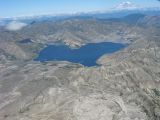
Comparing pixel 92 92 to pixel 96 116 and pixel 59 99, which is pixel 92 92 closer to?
pixel 59 99

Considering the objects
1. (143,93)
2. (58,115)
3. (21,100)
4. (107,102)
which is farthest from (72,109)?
(21,100)

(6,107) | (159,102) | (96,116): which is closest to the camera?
(96,116)

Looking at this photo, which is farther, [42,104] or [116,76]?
[116,76]

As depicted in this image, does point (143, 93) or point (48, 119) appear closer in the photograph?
point (48, 119)

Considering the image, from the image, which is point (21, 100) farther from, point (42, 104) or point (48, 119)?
point (48, 119)

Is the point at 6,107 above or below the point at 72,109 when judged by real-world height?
below

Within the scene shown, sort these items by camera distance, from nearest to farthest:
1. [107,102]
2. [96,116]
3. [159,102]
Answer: [96,116], [107,102], [159,102]

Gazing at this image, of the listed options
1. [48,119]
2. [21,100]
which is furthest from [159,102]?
[21,100]

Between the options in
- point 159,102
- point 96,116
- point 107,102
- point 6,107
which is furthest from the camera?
point 6,107

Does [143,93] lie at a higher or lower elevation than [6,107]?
higher
